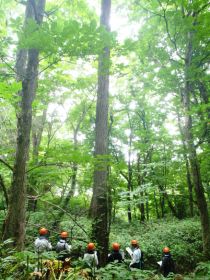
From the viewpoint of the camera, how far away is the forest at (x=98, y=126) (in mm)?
3863

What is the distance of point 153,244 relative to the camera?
1077 centimetres

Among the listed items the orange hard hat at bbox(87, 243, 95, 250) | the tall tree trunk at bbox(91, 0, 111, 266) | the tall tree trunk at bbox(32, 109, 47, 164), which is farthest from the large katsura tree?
the tall tree trunk at bbox(32, 109, 47, 164)

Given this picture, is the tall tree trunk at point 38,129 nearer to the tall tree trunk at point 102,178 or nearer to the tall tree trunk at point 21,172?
the tall tree trunk at point 102,178

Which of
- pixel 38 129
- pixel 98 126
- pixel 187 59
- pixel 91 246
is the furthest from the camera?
pixel 38 129

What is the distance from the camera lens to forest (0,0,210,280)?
386 cm

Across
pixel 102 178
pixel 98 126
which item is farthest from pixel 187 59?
pixel 102 178

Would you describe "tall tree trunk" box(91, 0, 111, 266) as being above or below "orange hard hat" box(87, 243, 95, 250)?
above

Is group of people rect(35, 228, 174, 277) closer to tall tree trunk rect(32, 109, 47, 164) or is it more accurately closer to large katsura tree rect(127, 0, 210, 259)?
large katsura tree rect(127, 0, 210, 259)

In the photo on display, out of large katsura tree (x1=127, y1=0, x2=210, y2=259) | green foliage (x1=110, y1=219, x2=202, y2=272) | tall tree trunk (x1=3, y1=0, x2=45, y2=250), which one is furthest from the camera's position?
green foliage (x1=110, y1=219, x2=202, y2=272)

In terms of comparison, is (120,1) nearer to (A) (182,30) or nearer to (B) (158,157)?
(A) (182,30)

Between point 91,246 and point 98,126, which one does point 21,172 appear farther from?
point 98,126

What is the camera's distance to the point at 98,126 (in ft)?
26.3

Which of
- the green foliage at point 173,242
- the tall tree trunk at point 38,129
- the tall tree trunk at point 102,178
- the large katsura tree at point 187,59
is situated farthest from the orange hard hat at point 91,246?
the tall tree trunk at point 38,129

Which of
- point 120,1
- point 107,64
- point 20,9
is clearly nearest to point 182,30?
point 107,64
